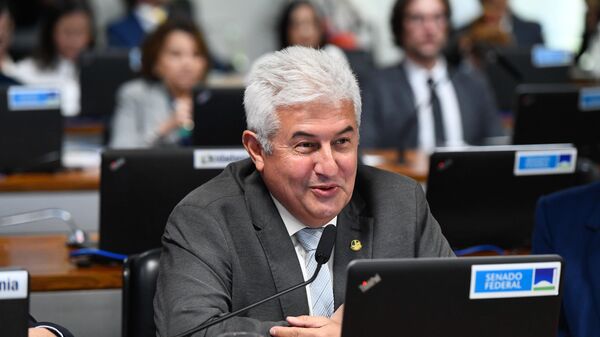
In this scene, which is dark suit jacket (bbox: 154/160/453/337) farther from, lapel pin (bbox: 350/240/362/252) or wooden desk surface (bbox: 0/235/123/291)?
wooden desk surface (bbox: 0/235/123/291)

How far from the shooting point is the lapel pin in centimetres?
202

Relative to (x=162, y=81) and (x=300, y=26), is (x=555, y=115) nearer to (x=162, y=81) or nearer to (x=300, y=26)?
(x=162, y=81)

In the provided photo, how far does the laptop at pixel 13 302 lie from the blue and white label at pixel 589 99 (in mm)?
2783

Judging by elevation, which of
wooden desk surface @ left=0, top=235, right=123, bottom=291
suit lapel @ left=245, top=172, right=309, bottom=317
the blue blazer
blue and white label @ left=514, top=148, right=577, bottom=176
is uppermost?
the blue blazer

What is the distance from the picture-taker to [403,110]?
4422 mm

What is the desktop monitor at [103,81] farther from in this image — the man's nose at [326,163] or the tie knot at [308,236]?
the man's nose at [326,163]

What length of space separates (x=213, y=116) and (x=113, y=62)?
1.91 metres

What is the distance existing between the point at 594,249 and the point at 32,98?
2.17m

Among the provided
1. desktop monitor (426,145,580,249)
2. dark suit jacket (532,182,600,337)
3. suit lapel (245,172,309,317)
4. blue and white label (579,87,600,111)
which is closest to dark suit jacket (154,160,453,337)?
suit lapel (245,172,309,317)

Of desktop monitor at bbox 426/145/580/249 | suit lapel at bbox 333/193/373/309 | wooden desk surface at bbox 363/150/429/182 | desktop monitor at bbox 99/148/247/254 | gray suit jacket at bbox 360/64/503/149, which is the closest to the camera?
suit lapel at bbox 333/193/373/309

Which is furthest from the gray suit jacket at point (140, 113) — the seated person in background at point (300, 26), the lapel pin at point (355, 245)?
the lapel pin at point (355, 245)

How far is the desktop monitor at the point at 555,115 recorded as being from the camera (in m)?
3.72

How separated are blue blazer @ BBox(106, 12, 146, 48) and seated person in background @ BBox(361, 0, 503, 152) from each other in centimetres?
328

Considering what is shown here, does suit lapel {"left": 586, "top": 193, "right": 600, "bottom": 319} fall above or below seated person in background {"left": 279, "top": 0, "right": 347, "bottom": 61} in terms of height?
below
